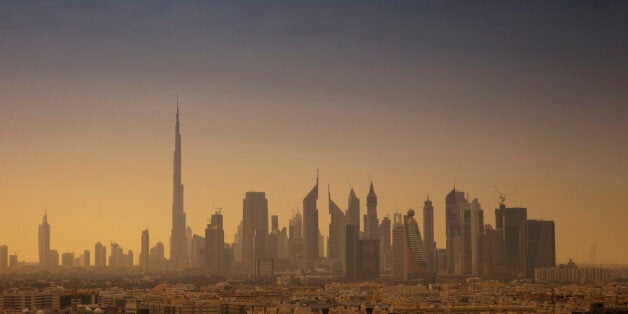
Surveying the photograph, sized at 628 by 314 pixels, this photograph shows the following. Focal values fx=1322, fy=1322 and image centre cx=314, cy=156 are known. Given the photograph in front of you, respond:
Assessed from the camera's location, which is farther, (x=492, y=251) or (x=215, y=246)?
(x=215, y=246)

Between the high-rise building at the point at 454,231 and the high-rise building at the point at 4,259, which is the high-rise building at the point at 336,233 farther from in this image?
the high-rise building at the point at 4,259

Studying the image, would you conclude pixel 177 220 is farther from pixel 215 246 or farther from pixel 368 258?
Answer: pixel 368 258

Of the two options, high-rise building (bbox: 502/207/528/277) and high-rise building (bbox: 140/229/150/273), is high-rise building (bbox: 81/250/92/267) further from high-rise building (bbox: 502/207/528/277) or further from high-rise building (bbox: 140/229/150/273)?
high-rise building (bbox: 502/207/528/277)

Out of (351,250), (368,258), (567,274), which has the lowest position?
(567,274)

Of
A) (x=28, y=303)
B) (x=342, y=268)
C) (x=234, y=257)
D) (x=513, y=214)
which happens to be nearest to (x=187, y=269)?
(x=234, y=257)

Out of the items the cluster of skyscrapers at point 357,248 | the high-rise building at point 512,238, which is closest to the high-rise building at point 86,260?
the cluster of skyscrapers at point 357,248

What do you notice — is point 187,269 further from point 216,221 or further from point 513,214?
point 513,214

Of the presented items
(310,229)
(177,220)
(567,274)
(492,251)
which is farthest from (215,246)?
(567,274)
